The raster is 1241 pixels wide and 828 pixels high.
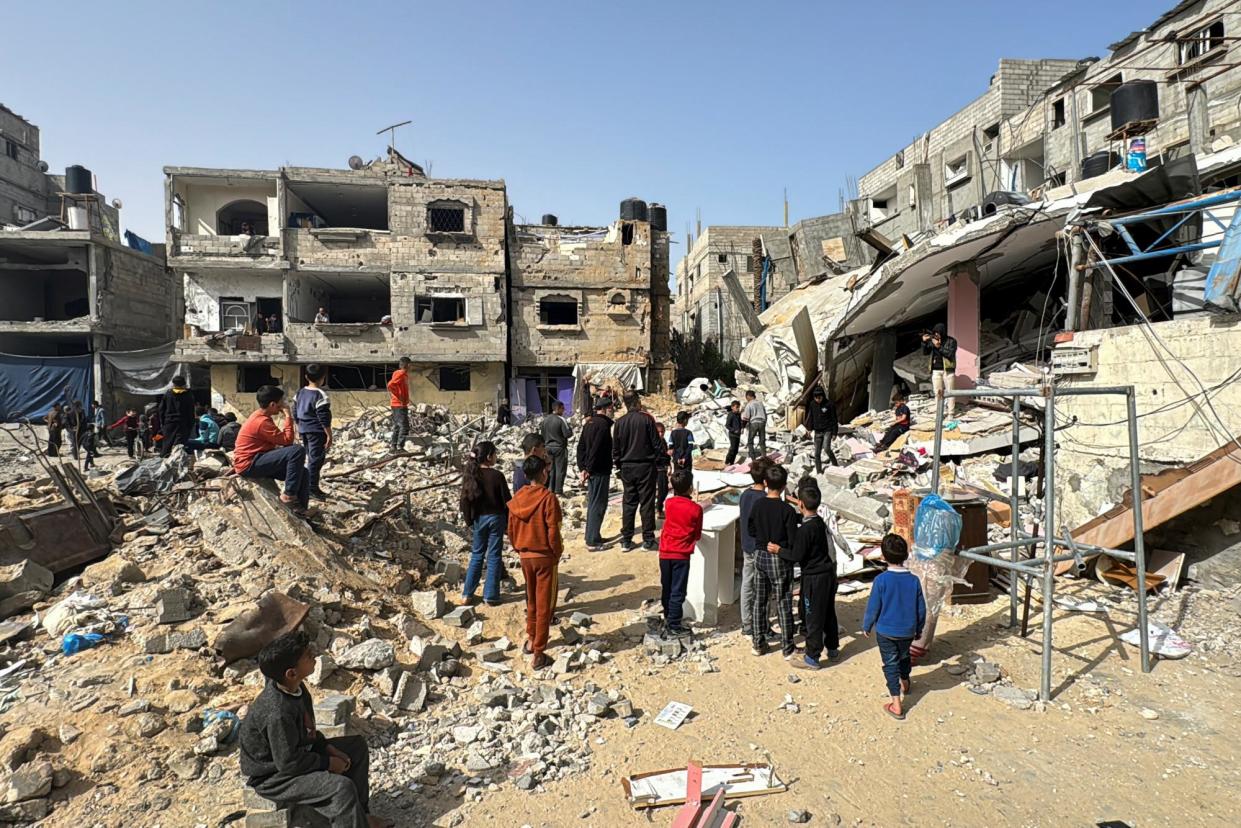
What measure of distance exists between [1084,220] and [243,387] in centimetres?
2331

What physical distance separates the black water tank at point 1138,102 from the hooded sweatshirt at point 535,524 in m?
19.2

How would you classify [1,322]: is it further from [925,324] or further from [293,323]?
[925,324]

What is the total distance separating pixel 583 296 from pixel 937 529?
17.9 metres

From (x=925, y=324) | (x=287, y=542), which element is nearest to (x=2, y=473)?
(x=287, y=542)

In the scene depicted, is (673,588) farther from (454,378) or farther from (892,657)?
(454,378)

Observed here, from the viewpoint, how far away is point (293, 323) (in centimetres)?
2020

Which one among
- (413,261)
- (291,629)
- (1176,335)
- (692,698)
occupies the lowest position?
(692,698)

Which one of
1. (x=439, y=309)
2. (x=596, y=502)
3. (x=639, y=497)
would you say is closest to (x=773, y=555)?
(x=639, y=497)

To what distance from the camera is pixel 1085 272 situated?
8266 mm

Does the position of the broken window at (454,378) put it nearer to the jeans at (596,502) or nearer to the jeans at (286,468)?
the jeans at (596,502)

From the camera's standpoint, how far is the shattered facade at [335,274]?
1998 cm

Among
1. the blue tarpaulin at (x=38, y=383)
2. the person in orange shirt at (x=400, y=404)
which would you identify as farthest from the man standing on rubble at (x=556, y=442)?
the blue tarpaulin at (x=38, y=383)

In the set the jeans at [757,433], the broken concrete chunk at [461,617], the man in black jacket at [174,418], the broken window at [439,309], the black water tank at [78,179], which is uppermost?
the black water tank at [78,179]

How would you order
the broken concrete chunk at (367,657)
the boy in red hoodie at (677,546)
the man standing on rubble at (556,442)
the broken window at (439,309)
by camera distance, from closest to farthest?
the broken concrete chunk at (367,657) < the boy in red hoodie at (677,546) < the man standing on rubble at (556,442) < the broken window at (439,309)
